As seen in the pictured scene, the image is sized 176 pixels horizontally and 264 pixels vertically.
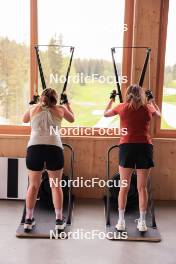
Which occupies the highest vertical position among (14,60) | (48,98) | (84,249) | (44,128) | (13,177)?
(14,60)

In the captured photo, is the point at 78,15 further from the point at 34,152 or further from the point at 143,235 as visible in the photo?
the point at 143,235

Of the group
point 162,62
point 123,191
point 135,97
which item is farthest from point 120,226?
point 162,62

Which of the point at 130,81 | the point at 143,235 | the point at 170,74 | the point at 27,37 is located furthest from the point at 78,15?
the point at 143,235

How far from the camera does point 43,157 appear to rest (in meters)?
3.35

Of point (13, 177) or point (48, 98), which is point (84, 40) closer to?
point (48, 98)

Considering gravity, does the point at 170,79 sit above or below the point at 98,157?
above

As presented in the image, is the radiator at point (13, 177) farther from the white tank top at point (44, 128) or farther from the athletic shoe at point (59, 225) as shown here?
the white tank top at point (44, 128)

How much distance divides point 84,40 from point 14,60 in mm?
854

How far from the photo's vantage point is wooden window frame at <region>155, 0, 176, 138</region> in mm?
4160

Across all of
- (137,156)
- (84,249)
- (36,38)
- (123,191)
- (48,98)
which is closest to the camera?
(84,249)

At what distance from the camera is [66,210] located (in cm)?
404

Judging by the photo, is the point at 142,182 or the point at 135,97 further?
the point at 142,182

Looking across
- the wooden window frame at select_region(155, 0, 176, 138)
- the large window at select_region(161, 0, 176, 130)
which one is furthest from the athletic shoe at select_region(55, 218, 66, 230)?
the large window at select_region(161, 0, 176, 130)

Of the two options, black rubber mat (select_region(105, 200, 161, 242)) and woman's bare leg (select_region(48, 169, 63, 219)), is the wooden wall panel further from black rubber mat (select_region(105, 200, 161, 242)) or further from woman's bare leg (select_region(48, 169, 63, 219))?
woman's bare leg (select_region(48, 169, 63, 219))
